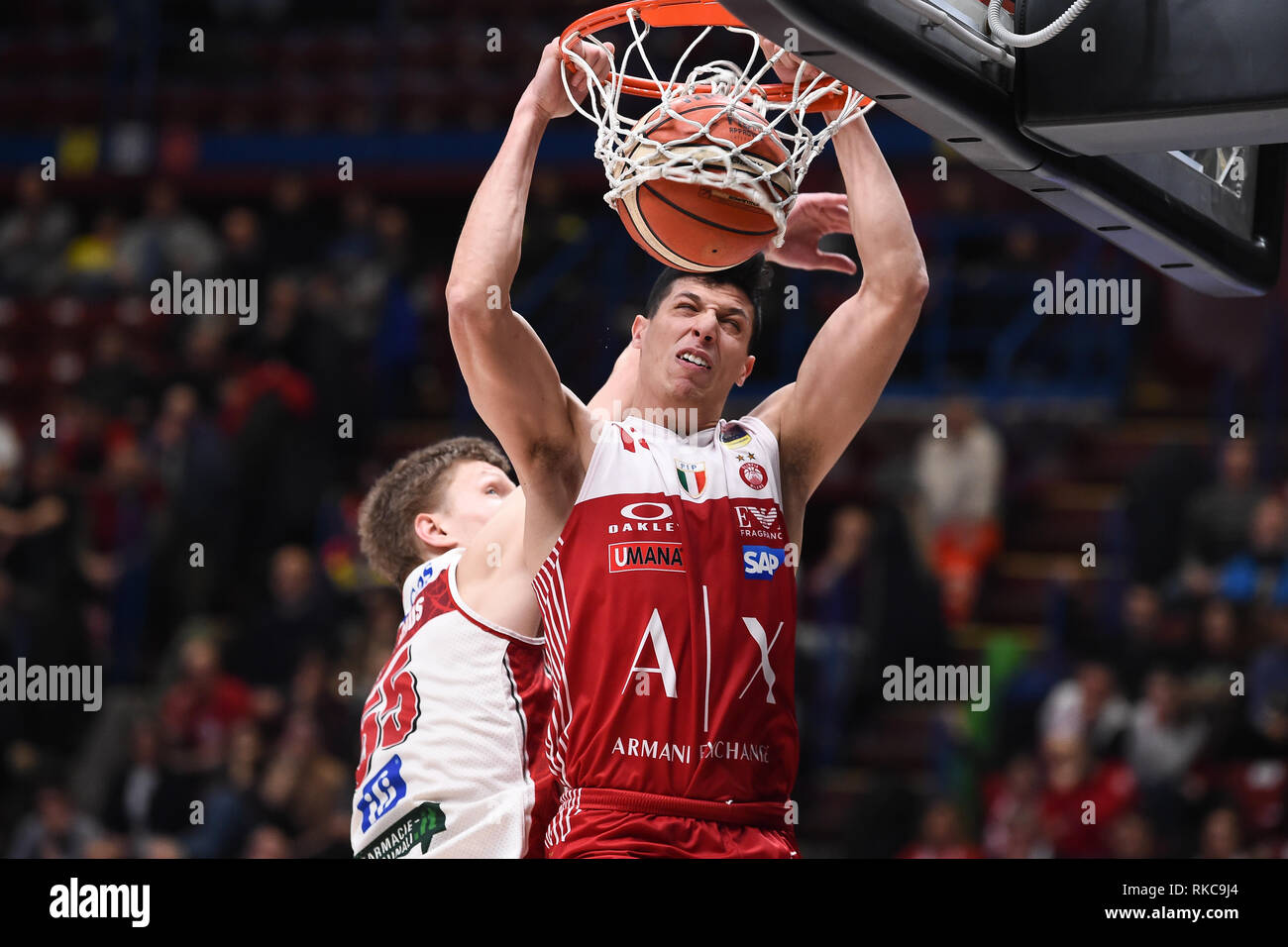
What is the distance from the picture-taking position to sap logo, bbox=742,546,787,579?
12.5 ft

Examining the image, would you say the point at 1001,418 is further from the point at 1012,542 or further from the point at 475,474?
the point at 475,474

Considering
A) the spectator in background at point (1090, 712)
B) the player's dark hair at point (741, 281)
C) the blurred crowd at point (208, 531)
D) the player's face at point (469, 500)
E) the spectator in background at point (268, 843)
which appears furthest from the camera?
the blurred crowd at point (208, 531)

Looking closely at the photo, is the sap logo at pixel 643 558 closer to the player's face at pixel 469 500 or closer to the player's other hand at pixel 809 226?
the player's other hand at pixel 809 226

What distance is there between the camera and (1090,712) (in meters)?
8.16

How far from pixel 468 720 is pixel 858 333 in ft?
4.43

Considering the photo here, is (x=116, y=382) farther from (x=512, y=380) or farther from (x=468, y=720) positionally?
(x=512, y=380)

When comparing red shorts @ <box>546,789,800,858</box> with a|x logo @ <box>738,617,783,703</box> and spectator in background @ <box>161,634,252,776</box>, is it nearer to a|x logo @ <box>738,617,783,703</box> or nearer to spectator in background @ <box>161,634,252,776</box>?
a|x logo @ <box>738,617,783,703</box>

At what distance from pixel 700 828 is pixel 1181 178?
181 centimetres

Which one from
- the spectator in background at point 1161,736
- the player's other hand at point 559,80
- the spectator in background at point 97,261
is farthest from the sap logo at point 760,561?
the spectator in background at point 97,261

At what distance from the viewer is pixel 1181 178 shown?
392cm

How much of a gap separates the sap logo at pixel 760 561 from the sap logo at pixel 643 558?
15cm

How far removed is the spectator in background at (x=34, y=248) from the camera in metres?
12.4

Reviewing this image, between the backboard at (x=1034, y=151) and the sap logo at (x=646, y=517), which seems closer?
the backboard at (x=1034, y=151)
